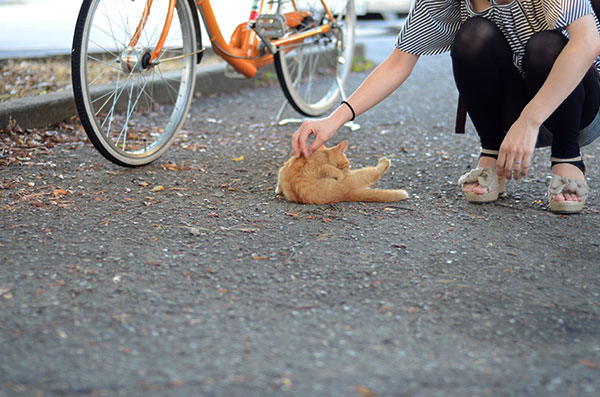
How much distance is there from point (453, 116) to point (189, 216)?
2.33m

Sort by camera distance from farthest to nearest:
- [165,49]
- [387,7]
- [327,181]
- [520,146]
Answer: [387,7] → [165,49] → [327,181] → [520,146]

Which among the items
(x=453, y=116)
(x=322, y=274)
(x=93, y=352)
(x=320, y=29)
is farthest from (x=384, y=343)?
(x=453, y=116)

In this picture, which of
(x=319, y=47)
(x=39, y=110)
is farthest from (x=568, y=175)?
(x=39, y=110)

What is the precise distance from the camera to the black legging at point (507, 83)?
2.03m

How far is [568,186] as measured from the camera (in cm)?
213

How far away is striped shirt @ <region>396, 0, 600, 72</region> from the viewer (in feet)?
6.60

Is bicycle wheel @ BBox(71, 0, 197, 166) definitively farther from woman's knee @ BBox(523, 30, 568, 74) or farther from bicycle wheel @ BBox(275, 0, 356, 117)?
woman's knee @ BBox(523, 30, 568, 74)

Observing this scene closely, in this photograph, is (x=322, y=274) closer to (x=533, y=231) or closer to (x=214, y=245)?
(x=214, y=245)

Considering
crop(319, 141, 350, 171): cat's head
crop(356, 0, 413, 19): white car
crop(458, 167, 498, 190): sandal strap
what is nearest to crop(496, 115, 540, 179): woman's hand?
crop(458, 167, 498, 190): sandal strap

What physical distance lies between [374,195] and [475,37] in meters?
0.64

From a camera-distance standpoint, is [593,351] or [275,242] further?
[275,242]

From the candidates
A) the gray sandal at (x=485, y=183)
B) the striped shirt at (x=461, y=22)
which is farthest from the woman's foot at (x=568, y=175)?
the striped shirt at (x=461, y=22)

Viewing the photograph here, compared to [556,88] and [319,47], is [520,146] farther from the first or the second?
[319,47]

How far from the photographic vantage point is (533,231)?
199cm
